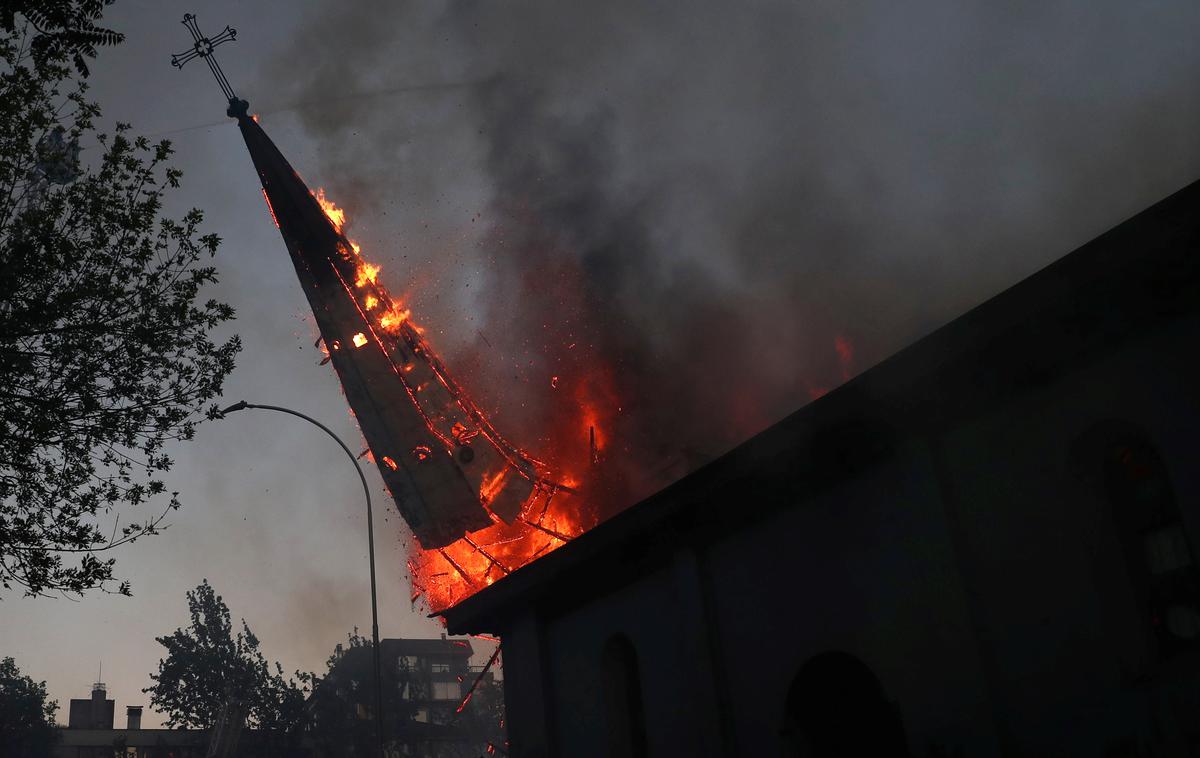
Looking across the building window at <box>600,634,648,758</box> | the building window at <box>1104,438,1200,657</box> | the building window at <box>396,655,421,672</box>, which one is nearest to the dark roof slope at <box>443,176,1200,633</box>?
the building window at <box>1104,438,1200,657</box>

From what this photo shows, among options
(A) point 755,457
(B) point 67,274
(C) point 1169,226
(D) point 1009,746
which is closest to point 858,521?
(A) point 755,457

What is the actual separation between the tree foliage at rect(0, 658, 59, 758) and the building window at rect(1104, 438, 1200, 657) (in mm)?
75426

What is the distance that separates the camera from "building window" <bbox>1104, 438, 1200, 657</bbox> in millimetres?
8327

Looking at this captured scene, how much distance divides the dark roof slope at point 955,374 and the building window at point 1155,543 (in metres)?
1.07

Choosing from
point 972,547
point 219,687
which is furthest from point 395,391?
point 219,687

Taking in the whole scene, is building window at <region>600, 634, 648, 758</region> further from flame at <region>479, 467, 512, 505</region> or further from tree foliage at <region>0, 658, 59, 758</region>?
tree foliage at <region>0, 658, 59, 758</region>

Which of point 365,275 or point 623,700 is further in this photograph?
point 365,275

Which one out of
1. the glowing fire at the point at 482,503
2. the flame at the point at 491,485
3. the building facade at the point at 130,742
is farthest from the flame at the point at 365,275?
the building facade at the point at 130,742

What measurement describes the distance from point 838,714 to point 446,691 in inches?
3454

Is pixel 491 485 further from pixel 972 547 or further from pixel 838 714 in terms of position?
pixel 972 547

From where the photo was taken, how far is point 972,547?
987cm

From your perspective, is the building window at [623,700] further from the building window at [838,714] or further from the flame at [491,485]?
the flame at [491,485]

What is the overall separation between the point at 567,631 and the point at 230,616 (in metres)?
64.4

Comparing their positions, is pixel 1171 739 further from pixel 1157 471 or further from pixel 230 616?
pixel 230 616
